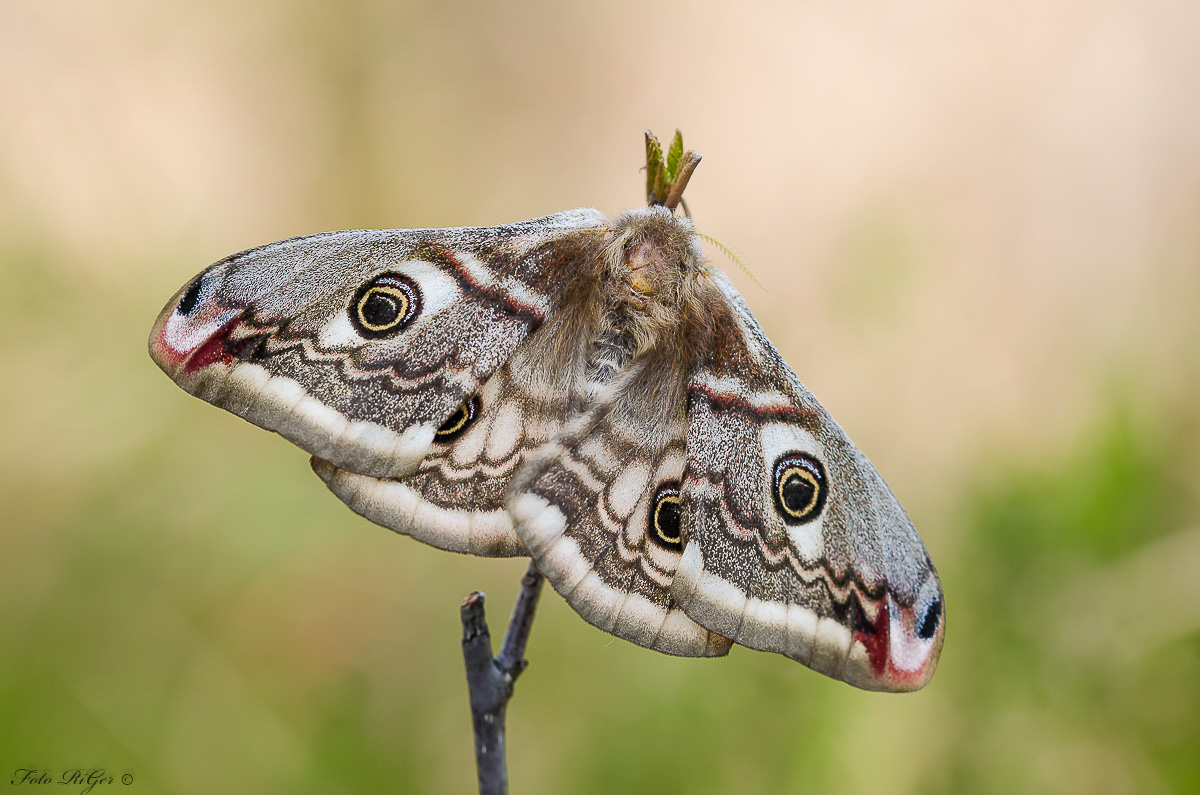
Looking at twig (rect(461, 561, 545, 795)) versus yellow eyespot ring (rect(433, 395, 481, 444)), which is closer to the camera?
twig (rect(461, 561, 545, 795))

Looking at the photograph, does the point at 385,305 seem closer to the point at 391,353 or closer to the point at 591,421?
the point at 391,353

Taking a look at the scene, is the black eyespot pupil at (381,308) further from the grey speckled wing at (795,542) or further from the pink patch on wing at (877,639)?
the pink patch on wing at (877,639)

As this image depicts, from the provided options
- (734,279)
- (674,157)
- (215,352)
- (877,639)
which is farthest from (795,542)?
(734,279)

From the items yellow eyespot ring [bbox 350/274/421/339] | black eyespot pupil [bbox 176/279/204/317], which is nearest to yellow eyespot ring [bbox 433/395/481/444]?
yellow eyespot ring [bbox 350/274/421/339]

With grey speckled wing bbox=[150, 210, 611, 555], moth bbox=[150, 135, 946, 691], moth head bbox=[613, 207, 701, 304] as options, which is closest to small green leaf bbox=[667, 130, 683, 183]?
moth bbox=[150, 135, 946, 691]

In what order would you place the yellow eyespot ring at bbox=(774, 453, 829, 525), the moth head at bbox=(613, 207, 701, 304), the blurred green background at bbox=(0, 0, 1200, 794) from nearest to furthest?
the yellow eyespot ring at bbox=(774, 453, 829, 525), the moth head at bbox=(613, 207, 701, 304), the blurred green background at bbox=(0, 0, 1200, 794)

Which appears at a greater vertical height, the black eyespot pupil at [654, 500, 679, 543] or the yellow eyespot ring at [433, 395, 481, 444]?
the yellow eyespot ring at [433, 395, 481, 444]

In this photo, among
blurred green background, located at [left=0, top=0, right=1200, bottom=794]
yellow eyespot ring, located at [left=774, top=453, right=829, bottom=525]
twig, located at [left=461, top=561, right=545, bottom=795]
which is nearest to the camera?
twig, located at [left=461, top=561, right=545, bottom=795]

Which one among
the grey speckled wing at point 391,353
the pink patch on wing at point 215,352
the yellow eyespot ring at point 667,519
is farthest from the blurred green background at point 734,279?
the pink patch on wing at point 215,352

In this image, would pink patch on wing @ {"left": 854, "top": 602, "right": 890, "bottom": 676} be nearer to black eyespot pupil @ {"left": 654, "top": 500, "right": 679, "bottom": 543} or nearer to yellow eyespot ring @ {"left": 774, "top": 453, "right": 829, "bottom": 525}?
yellow eyespot ring @ {"left": 774, "top": 453, "right": 829, "bottom": 525}
